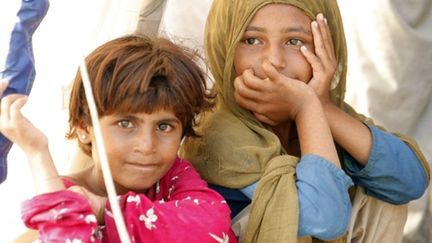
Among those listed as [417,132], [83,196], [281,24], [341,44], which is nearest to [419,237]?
[417,132]

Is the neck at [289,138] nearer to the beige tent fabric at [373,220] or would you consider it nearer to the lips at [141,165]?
the beige tent fabric at [373,220]

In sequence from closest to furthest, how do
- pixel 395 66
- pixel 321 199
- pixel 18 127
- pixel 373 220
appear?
1. pixel 18 127
2. pixel 321 199
3. pixel 373 220
4. pixel 395 66

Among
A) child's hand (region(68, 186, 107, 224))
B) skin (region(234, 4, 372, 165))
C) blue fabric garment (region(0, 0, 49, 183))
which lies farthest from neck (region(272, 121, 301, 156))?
blue fabric garment (region(0, 0, 49, 183))

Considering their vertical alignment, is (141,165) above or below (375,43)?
below

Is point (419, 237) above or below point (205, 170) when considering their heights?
below

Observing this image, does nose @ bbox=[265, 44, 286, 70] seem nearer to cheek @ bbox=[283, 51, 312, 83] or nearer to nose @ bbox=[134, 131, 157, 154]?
cheek @ bbox=[283, 51, 312, 83]

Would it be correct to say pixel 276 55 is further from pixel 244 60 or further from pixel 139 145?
pixel 139 145

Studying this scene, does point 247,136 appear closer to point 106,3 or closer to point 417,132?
point 106,3

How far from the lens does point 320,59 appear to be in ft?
6.91

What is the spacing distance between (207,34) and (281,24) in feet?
0.84

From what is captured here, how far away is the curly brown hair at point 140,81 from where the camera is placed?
5.88ft

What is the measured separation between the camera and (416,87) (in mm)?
2898

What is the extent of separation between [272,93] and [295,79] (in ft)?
0.27

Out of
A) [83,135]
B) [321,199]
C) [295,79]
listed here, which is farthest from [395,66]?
[83,135]
